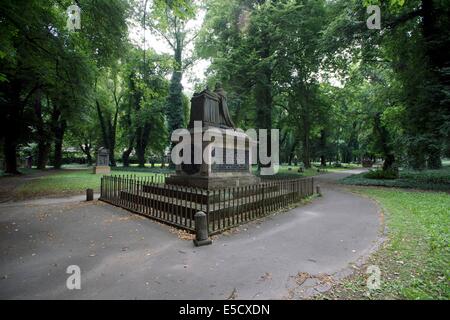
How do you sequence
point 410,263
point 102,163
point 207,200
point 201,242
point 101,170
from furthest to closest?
point 102,163 < point 101,170 < point 207,200 < point 201,242 < point 410,263

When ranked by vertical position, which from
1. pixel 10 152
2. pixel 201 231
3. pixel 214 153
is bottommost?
pixel 201 231

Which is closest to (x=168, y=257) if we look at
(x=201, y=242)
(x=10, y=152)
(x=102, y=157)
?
(x=201, y=242)

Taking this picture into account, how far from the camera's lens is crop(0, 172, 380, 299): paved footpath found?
10.6ft

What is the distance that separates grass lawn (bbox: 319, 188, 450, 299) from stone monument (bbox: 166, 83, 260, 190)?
5.68 meters

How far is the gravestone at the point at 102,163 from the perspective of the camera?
23.7 m

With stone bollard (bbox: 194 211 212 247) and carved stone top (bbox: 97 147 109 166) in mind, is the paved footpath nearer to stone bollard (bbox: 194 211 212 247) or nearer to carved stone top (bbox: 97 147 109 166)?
stone bollard (bbox: 194 211 212 247)

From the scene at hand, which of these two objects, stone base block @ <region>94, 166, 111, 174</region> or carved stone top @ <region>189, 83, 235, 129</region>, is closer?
carved stone top @ <region>189, 83, 235, 129</region>

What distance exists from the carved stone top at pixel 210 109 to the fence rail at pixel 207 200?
3.33m

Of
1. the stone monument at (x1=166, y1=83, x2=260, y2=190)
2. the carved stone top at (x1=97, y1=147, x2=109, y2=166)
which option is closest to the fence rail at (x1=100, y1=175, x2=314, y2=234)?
the stone monument at (x1=166, y1=83, x2=260, y2=190)

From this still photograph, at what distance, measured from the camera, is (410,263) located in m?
3.92

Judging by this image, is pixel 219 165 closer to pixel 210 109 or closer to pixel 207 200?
pixel 210 109

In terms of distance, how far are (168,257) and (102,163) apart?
79.3 ft

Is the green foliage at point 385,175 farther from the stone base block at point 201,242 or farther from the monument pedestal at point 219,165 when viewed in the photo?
the stone base block at point 201,242
